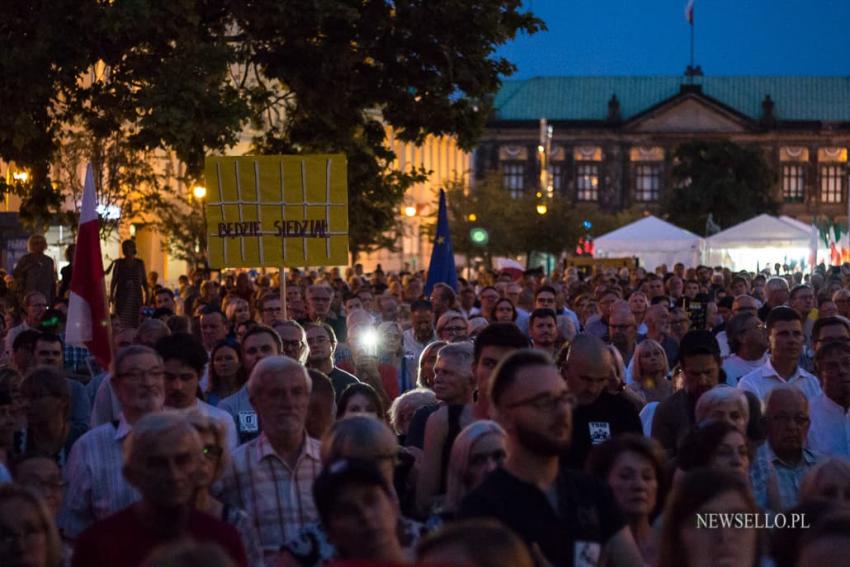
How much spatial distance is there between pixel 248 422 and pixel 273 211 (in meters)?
4.50

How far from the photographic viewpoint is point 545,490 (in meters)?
5.32

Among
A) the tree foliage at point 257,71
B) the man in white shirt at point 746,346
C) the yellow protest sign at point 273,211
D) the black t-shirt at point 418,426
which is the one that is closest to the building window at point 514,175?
the tree foliage at point 257,71

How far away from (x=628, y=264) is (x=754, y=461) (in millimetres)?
34048

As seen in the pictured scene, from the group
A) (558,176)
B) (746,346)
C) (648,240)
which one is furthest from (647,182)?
(746,346)

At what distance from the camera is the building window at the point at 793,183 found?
12162 centimetres

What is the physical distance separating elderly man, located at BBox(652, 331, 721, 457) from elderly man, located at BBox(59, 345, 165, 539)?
2714 millimetres

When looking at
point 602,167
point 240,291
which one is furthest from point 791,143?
point 240,291

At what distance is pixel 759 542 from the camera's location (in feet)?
18.5

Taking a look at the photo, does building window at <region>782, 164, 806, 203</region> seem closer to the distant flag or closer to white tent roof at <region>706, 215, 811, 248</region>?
white tent roof at <region>706, 215, 811, 248</region>

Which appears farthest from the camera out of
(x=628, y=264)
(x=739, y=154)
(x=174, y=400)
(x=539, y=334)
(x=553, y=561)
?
(x=739, y=154)

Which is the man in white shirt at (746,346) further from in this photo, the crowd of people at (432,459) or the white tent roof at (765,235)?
the white tent roof at (765,235)

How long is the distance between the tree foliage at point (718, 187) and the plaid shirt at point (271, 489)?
8789 centimetres

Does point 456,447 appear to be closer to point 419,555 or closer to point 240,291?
point 419,555

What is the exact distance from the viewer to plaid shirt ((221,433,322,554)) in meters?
6.88
